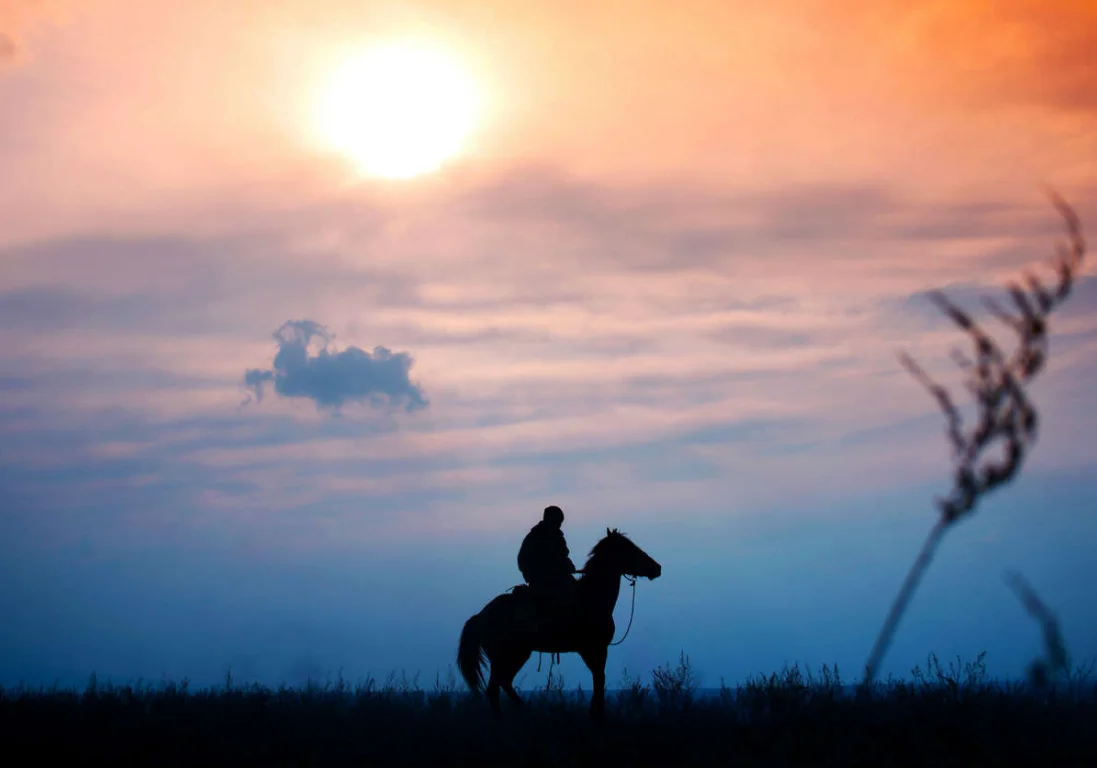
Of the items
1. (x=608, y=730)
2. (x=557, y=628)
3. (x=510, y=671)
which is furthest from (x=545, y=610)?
(x=608, y=730)

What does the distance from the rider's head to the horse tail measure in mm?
1730

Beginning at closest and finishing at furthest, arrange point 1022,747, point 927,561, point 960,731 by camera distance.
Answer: point 927,561 < point 1022,747 < point 960,731

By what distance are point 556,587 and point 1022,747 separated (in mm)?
6015

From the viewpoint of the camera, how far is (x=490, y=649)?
44.9 ft

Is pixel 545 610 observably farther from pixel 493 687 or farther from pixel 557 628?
pixel 493 687

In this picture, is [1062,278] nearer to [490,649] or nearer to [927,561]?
[927,561]

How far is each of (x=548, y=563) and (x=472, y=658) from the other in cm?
175

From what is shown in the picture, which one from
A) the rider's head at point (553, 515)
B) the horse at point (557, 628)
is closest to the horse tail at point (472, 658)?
the horse at point (557, 628)

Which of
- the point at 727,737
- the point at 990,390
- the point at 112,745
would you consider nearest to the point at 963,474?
the point at 990,390

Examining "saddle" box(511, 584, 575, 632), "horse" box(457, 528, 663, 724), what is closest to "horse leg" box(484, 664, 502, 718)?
"horse" box(457, 528, 663, 724)

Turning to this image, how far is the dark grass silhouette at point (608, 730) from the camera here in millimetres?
9344

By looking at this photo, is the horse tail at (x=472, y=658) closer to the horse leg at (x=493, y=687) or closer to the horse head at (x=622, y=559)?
the horse leg at (x=493, y=687)

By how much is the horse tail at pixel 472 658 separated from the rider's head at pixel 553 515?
68.1 inches

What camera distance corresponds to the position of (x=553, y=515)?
13.5 meters
